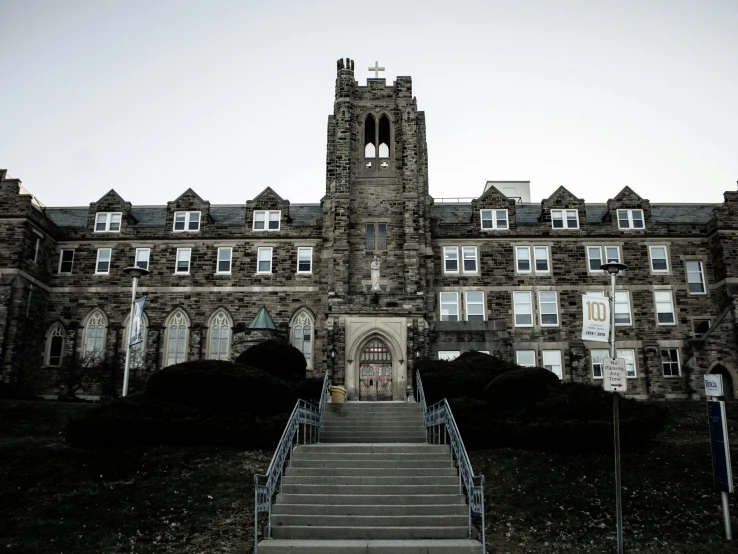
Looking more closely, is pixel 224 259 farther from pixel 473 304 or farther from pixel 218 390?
pixel 218 390

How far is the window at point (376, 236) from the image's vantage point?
3769 centimetres

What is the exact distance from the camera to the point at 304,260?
39156 millimetres

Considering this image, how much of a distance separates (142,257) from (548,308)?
22.4 m

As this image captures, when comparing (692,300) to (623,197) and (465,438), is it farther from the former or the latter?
(465,438)

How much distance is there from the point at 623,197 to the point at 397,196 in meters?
12.8

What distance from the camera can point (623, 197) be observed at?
4009cm

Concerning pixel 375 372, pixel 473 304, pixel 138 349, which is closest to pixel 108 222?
pixel 138 349

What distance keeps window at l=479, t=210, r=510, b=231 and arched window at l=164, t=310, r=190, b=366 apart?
676 inches

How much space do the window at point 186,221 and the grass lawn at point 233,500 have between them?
66.3ft

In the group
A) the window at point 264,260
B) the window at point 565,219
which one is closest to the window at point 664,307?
the window at point 565,219

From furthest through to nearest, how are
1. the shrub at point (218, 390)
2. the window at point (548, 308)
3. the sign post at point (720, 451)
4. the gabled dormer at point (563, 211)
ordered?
1. the gabled dormer at point (563, 211)
2. the window at point (548, 308)
3. the shrub at point (218, 390)
4. the sign post at point (720, 451)

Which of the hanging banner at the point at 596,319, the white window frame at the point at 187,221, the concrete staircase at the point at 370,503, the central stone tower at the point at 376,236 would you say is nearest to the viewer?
the concrete staircase at the point at 370,503

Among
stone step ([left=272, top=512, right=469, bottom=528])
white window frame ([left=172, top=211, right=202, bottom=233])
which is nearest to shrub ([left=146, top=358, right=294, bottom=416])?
stone step ([left=272, top=512, right=469, bottom=528])

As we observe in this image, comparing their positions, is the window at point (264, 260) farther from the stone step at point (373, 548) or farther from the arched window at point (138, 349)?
the stone step at point (373, 548)
